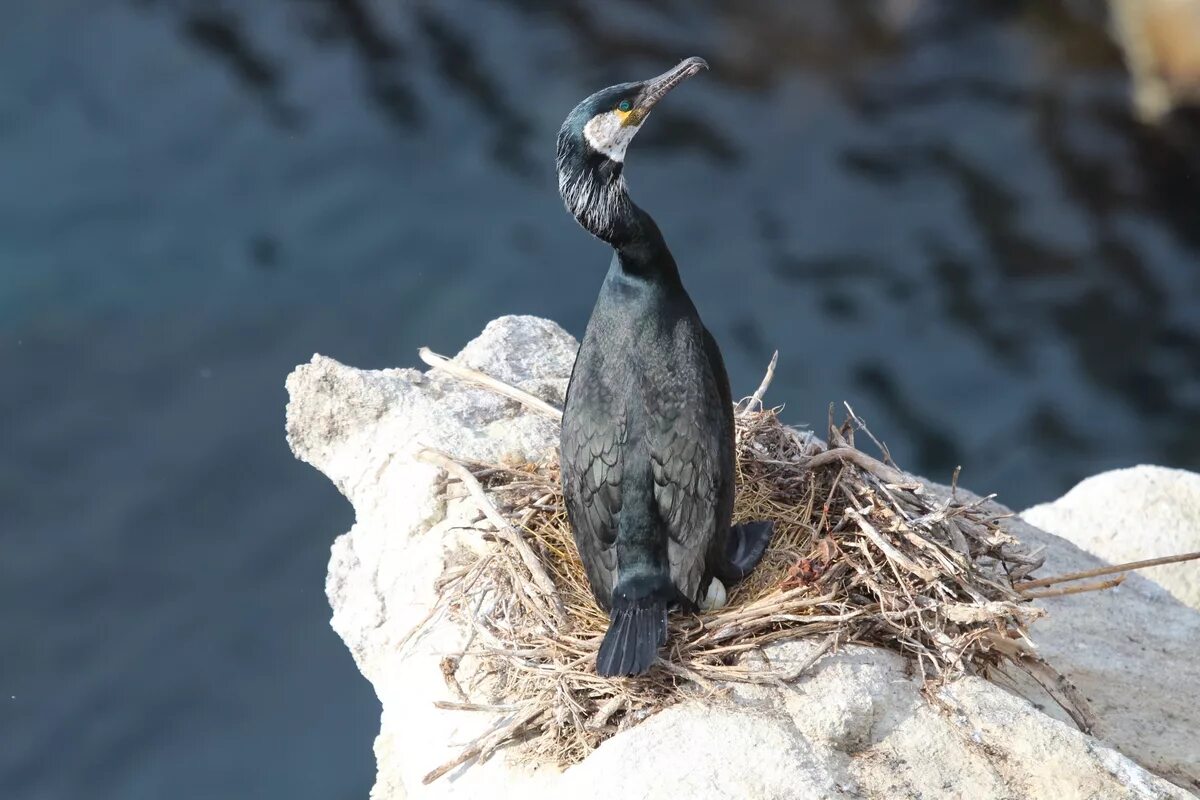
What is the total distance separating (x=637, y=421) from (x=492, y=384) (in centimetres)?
99

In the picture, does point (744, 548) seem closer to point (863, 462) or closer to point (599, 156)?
point (863, 462)

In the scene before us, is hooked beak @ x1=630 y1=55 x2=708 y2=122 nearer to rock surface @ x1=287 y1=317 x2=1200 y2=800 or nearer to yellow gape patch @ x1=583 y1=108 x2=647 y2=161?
yellow gape patch @ x1=583 y1=108 x2=647 y2=161

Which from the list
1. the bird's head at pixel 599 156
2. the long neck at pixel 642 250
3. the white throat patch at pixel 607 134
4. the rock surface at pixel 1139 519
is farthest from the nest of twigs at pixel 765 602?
the rock surface at pixel 1139 519

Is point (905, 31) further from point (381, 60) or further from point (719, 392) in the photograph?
Answer: point (719, 392)

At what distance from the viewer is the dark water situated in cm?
752

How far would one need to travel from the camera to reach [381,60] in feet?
A: 31.6

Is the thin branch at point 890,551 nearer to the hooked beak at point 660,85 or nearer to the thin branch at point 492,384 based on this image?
the thin branch at point 492,384

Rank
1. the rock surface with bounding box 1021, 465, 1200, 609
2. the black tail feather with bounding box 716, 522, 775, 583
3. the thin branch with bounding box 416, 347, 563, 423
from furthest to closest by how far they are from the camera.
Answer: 1. the rock surface with bounding box 1021, 465, 1200, 609
2. the thin branch with bounding box 416, 347, 563, 423
3. the black tail feather with bounding box 716, 522, 775, 583

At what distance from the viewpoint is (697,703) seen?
3.48m

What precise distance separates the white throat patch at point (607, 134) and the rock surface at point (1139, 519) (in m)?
2.98

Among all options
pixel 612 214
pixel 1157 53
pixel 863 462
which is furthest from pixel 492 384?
pixel 1157 53

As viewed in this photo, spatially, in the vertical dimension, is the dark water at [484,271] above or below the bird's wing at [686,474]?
above

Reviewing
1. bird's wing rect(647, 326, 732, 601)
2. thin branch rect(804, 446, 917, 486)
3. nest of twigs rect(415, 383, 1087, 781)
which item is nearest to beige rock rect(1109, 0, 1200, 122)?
nest of twigs rect(415, 383, 1087, 781)

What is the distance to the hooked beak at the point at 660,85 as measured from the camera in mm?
4010
